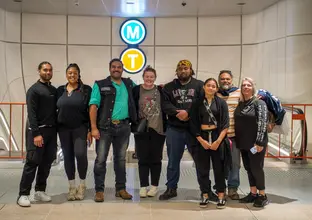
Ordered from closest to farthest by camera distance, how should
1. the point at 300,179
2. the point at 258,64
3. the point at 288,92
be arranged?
the point at 300,179, the point at 288,92, the point at 258,64

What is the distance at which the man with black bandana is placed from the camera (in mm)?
4785

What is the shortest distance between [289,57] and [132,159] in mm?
4468

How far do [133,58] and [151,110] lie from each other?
612 centimetres

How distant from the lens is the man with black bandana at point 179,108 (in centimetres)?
479

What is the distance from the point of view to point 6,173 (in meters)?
6.40

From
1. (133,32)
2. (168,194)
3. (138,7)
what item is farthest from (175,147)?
(133,32)

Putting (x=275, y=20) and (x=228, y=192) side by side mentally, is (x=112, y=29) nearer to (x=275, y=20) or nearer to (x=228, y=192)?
(x=275, y=20)

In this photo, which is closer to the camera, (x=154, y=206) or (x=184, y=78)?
(x=154, y=206)

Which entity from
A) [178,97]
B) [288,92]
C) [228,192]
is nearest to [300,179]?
[228,192]

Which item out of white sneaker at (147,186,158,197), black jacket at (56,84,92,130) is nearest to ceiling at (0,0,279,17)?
black jacket at (56,84,92,130)

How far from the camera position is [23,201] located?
15.1 ft

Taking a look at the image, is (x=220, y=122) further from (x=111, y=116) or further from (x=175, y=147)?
(x=111, y=116)

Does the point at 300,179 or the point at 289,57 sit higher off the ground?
the point at 289,57

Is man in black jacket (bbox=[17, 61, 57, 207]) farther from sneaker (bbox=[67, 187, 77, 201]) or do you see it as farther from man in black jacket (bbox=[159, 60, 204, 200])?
man in black jacket (bbox=[159, 60, 204, 200])
